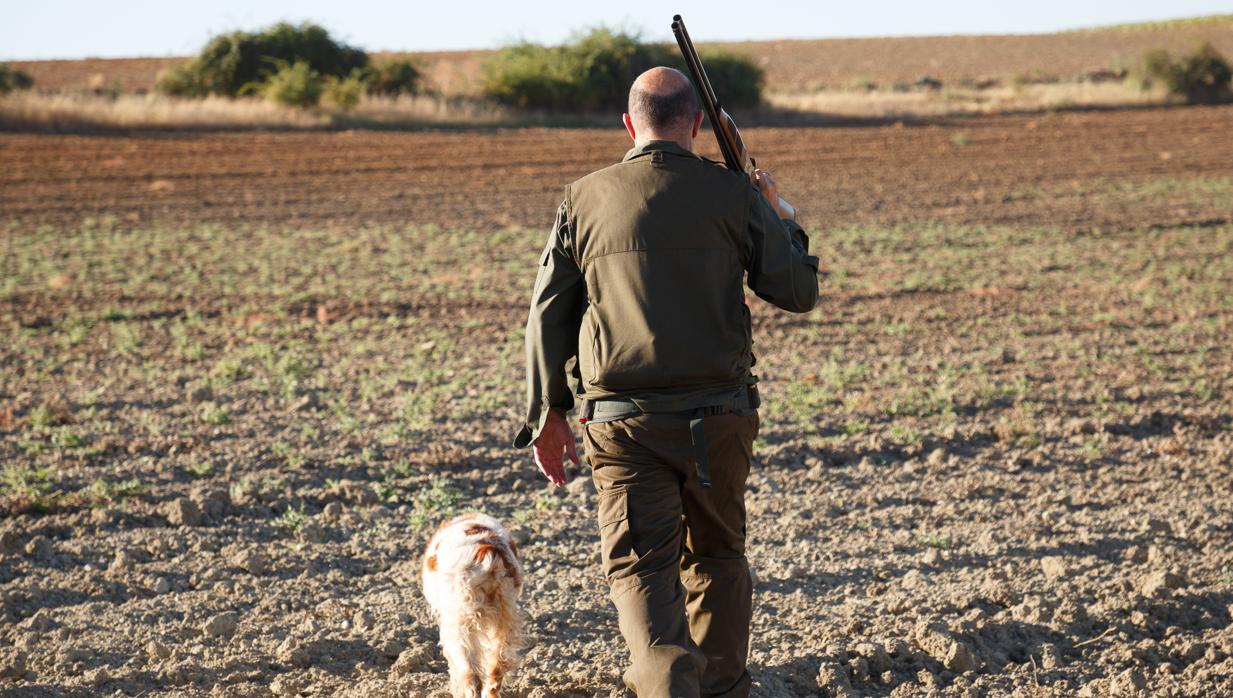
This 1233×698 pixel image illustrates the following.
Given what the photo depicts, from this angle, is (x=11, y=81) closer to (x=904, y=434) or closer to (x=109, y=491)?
(x=109, y=491)

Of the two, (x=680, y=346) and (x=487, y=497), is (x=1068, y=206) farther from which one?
(x=680, y=346)

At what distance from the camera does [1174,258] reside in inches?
568

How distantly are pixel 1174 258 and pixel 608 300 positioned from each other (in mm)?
12970

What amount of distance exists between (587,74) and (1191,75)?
858 inches

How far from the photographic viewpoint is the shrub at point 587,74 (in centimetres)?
3844

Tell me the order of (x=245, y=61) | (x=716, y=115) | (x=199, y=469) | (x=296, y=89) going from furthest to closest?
(x=245, y=61)
(x=296, y=89)
(x=199, y=469)
(x=716, y=115)

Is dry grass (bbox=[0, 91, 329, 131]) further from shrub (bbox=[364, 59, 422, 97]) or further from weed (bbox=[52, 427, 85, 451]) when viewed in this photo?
weed (bbox=[52, 427, 85, 451])

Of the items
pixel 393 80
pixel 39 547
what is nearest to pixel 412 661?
pixel 39 547

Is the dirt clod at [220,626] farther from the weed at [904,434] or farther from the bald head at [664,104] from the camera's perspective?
the weed at [904,434]

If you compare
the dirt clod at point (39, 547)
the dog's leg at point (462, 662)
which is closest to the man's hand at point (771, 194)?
the dog's leg at point (462, 662)

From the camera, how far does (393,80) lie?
38219 millimetres

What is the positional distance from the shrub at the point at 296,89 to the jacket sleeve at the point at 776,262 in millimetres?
32188

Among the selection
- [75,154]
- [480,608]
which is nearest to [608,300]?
[480,608]

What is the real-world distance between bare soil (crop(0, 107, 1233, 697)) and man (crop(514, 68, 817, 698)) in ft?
3.55
